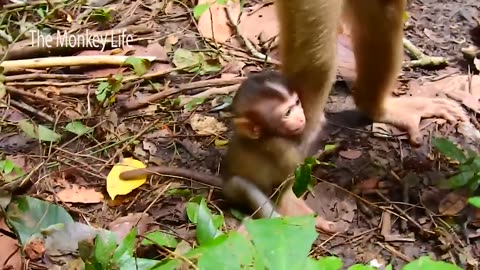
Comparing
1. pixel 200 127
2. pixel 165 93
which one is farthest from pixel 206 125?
pixel 165 93

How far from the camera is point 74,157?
330 centimetres

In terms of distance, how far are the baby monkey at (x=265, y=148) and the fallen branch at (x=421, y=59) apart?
40.9 inches

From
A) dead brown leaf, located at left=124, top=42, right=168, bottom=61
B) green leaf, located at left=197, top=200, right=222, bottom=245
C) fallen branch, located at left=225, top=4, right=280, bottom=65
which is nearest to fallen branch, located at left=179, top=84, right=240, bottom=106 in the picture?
Result: fallen branch, located at left=225, top=4, right=280, bottom=65

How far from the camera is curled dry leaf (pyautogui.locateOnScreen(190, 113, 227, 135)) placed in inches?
136

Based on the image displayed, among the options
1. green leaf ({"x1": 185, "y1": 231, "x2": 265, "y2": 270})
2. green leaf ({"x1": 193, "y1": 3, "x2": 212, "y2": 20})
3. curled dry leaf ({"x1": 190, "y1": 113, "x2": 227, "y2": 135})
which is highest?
green leaf ({"x1": 185, "y1": 231, "x2": 265, "y2": 270})

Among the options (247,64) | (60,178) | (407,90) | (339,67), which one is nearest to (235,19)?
(247,64)

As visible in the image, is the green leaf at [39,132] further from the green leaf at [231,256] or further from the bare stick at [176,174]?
the green leaf at [231,256]

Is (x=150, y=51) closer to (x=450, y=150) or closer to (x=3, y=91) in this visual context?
(x=3, y=91)

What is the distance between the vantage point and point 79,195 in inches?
A: 124

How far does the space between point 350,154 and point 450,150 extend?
0.45 metres

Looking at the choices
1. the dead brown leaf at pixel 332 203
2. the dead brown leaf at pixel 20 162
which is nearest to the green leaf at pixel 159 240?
the dead brown leaf at pixel 332 203

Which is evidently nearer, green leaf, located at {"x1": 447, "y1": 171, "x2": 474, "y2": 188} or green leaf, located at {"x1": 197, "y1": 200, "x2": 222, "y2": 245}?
green leaf, located at {"x1": 197, "y1": 200, "x2": 222, "y2": 245}

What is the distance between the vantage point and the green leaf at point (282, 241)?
188cm

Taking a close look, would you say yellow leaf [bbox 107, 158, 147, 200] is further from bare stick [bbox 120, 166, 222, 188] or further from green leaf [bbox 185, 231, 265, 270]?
green leaf [bbox 185, 231, 265, 270]
